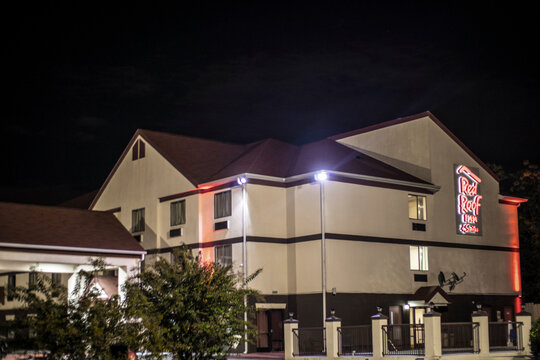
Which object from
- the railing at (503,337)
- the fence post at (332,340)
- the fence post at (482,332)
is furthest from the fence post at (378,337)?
the railing at (503,337)

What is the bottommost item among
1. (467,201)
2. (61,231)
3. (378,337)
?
(378,337)

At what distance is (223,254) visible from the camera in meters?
38.6

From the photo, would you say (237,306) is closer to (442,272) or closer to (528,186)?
(442,272)

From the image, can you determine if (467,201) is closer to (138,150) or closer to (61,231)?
(138,150)

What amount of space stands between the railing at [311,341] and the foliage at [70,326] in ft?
57.3

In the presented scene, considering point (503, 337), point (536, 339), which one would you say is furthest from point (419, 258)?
point (536, 339)

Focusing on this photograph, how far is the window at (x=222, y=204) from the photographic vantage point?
126 feet

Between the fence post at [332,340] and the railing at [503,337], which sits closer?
the fence post at [332,340]

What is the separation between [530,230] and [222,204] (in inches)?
915

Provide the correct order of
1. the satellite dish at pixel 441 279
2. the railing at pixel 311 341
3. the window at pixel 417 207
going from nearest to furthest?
the railing at pixel 311 341 < the satellite dish at pixel 441 279 < the window at pixel 417 207

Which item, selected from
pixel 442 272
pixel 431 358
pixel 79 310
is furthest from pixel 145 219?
pixel 79 310

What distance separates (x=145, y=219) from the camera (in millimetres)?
43812

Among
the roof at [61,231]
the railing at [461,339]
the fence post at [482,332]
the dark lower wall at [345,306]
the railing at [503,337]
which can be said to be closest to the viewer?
the fence post at [482,332]

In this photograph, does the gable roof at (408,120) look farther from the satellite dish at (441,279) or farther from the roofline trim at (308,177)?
the satellite dish at (441,279)
